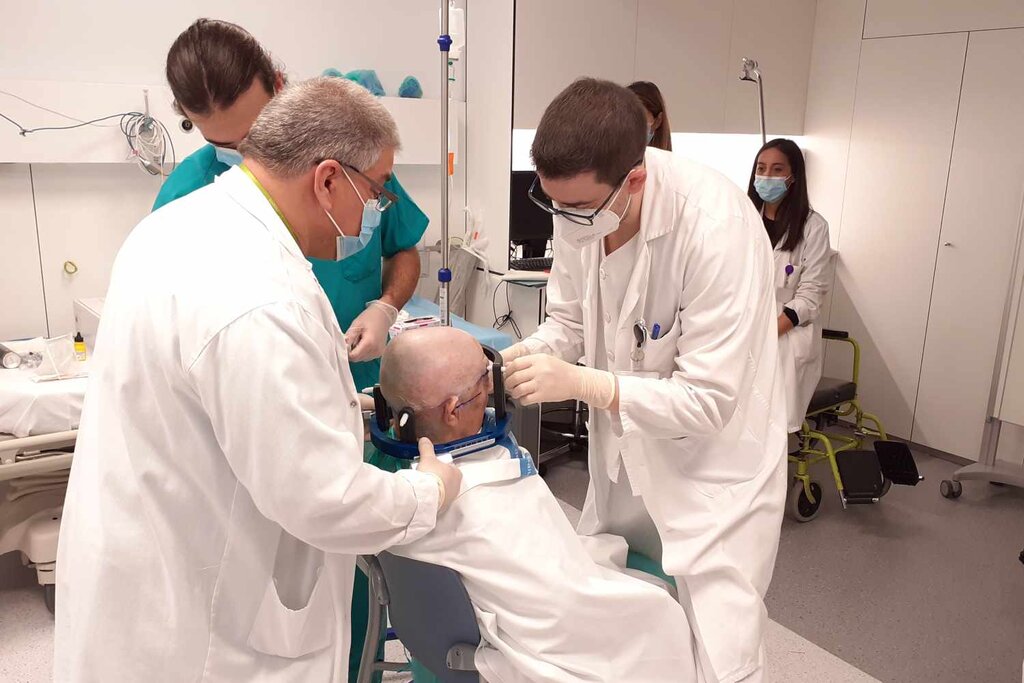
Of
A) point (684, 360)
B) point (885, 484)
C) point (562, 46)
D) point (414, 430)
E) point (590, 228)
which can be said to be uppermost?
point (562, 46)

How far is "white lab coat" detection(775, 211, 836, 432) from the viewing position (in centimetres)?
323

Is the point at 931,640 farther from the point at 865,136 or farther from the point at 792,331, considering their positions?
the point at 865,136

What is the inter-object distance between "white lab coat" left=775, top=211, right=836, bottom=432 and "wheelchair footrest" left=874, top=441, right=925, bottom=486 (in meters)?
0.37

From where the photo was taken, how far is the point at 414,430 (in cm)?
136

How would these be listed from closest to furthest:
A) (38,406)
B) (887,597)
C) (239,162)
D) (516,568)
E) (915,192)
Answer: (516,568)
(239,162)
(38,406)
(887,597)
(915,192)

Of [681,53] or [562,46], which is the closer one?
[562,46]

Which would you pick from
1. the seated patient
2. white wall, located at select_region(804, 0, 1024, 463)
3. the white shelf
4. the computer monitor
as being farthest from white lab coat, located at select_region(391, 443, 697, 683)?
white wall, located at select_region(804, 0, 1024, 463)

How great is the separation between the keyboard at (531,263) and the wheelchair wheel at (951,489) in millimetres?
2050

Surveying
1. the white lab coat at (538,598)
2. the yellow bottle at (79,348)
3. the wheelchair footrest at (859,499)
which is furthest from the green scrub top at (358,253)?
the wheelchair footrest at (859,499)

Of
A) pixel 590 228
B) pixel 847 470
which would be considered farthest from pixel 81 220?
pixel 847 470

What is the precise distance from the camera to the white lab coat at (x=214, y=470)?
914 millimetres

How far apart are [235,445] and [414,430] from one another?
0.47 m

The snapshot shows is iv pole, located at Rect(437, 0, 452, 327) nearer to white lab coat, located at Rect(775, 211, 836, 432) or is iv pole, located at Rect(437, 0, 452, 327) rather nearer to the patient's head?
the patient's head

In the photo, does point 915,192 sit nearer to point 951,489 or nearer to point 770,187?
point 770,187
